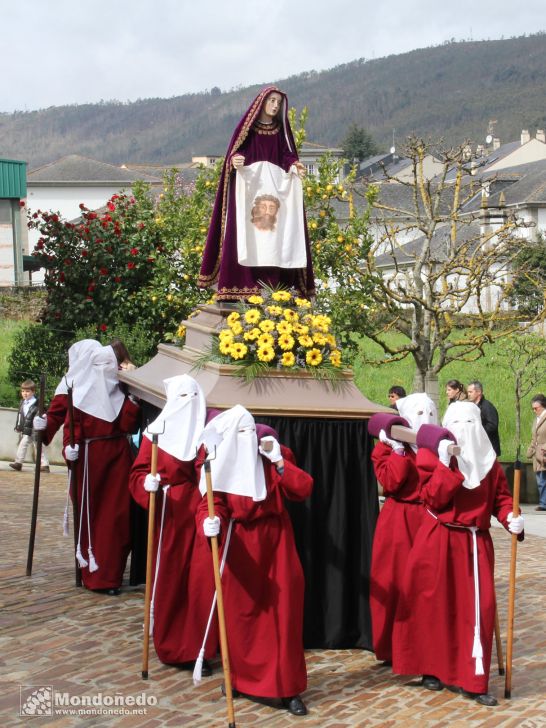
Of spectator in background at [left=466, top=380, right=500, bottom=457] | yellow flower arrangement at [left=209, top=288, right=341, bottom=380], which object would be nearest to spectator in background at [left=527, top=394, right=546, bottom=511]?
spectator in background at [left=466, top=380, right=500, bottom=457]

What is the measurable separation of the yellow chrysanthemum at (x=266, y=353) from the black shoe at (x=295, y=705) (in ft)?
8.50

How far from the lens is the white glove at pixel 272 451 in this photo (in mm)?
6801

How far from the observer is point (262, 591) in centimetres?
685

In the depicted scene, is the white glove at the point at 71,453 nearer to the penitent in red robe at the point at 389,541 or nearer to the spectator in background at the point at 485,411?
the penitent in red robe at the point at 389,541

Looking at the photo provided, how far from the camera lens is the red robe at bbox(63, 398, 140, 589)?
949 centimetres

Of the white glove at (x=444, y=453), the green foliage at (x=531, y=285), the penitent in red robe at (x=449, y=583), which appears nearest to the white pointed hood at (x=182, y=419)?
the penitent in red robe at (x=449, y=583)

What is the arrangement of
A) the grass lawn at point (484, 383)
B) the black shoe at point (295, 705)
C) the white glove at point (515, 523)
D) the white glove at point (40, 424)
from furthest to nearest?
the grass lawn at point (484, 383)
the white glove at point (40, 424)
the white glove at point (515, 523)
the black shoe at point (295, 705)

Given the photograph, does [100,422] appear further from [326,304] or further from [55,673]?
[326,304]

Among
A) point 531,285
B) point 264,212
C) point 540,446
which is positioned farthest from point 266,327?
point 531,285

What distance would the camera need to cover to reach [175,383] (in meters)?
7.45

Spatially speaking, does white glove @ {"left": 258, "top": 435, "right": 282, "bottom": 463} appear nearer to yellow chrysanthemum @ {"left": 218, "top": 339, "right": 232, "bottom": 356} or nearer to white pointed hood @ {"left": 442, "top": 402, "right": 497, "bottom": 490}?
white pointed hood @ {"left": 442, "top": 402, "right": 497, "bottom": 490}

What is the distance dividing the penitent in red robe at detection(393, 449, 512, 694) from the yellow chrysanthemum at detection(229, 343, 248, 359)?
1785mm

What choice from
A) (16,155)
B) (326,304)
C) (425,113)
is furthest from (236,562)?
(16,155)

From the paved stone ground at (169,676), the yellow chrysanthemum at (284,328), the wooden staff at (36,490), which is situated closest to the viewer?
the paved stone ground at (169,676)
